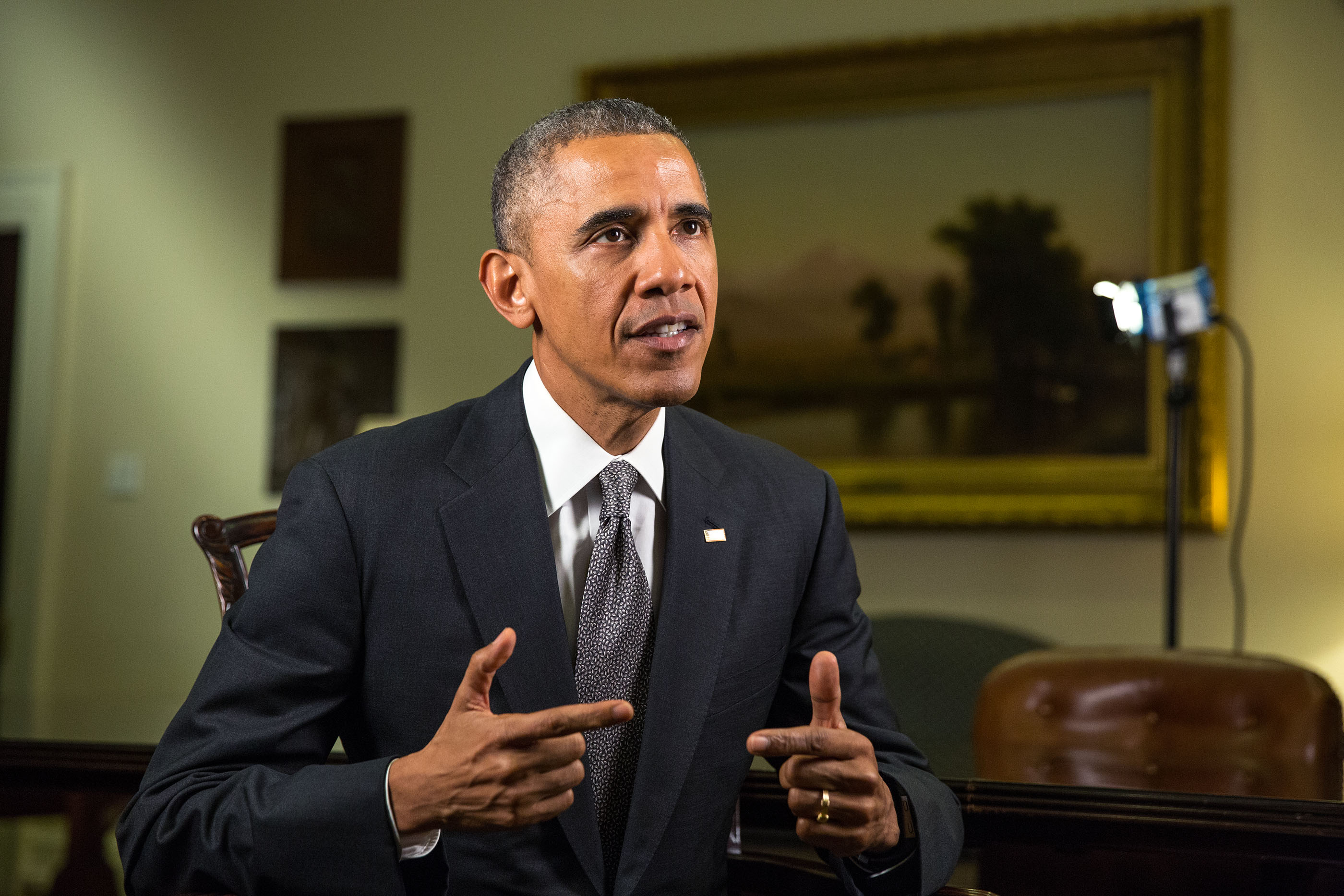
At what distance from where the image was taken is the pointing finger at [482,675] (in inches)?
41.4

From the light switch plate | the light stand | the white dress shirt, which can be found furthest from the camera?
the light switch plate

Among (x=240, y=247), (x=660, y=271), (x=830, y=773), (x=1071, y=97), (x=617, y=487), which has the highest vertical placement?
(x=1071, y=97)

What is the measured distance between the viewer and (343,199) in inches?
161

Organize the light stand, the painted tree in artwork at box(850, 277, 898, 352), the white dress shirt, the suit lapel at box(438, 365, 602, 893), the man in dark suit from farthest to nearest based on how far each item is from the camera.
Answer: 1. the painted tree in artwork at box(850, 277, 898, 352)
2. the light stand
3. the white dress shirt
4. the suit lapel at box(438, 365, 602, 893)
5. the man in dark suit

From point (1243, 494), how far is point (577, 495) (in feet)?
8.50

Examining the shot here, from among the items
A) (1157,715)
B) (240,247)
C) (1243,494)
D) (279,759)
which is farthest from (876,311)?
(279,759)

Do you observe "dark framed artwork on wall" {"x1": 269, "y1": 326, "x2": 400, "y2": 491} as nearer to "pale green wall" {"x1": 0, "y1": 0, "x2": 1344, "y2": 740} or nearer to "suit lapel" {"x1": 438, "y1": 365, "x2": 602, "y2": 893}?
"pale green wall" {"x1": 0, "y1": 0, "x2": 1344, "y2": 740}

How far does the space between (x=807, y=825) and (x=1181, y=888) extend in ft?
2.23

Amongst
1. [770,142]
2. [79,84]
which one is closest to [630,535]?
[770,142]

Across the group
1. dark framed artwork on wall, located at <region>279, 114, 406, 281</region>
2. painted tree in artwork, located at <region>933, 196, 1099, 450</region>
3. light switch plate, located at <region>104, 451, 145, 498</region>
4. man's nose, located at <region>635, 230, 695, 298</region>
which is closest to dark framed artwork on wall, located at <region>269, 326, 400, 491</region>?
dark framed artwork on wall, located at <region>279, 114, 406, 281</region>

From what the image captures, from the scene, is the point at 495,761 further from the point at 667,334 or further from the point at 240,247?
the point at 240,247

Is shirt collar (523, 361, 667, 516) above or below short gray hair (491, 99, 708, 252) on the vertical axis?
below

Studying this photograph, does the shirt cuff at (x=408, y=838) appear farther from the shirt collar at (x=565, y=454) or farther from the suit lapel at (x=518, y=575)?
the shirt collar at (x=565, y=454)

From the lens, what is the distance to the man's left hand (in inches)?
43.0
